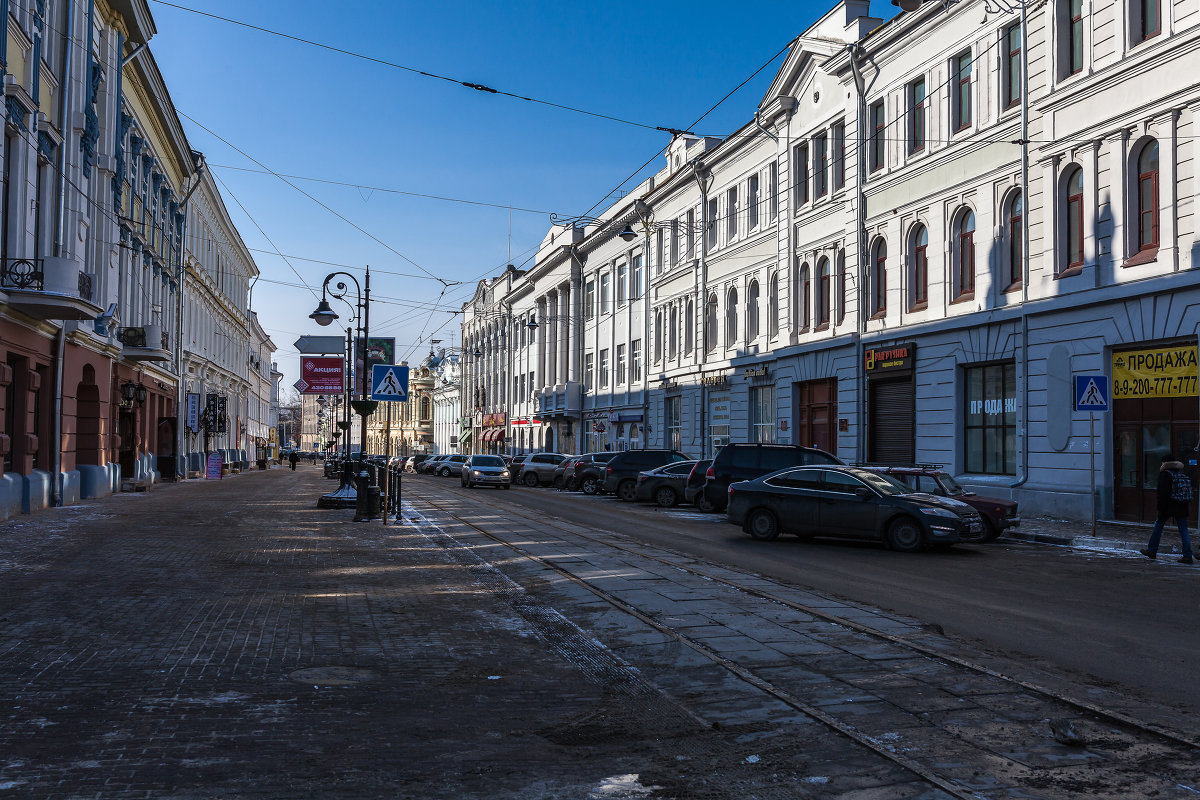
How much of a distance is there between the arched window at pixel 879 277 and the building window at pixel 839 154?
9.25 feet

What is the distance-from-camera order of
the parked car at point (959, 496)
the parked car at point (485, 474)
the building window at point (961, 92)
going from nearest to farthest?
the parked car at point (959, 496), the building window at point (961, 92), the parked car at point (485, 474)

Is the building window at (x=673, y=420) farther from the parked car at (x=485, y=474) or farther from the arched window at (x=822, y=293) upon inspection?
the arched window at (x=822, y=293)

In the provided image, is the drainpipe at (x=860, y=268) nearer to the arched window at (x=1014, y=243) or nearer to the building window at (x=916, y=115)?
the building window at (x=916, y=115)

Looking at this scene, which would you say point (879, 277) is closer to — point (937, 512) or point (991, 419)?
point (991, 419)

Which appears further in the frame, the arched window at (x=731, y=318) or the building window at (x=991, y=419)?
the arched window at (x=731, y=318)

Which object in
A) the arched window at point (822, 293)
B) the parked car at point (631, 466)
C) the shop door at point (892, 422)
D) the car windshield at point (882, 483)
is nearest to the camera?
the car windshield at point (882, 483)

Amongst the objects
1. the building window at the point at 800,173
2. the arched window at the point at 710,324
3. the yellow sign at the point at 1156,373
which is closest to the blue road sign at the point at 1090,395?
the yellow sign at the point at 1156,373

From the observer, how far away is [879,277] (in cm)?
3002

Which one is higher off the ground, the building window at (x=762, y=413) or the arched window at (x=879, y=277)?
the arched window at (x=879, y=277)

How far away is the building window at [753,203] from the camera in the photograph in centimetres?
3781

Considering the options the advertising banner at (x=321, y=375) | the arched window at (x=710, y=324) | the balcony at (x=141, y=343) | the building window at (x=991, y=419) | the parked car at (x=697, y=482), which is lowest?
the parked car at (x=697, y=482)

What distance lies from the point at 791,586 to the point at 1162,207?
13269mm

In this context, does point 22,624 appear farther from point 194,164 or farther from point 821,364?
point 194,164

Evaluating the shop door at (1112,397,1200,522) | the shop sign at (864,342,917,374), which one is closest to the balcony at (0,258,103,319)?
the shop sign at (864,342,917,374)
